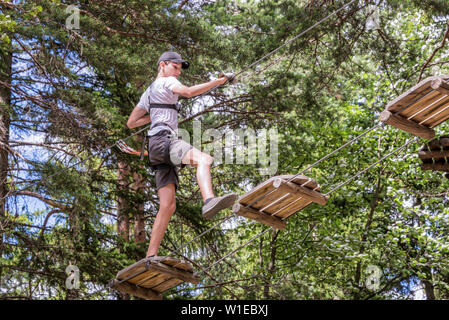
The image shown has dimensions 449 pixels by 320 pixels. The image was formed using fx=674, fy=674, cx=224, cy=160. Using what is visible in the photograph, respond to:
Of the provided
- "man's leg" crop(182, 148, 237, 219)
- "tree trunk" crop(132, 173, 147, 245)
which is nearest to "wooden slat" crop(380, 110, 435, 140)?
"man's leg" crop(182, 148, 237, 219)

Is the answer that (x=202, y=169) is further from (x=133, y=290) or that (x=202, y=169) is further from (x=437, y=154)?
(x=437, y=154)

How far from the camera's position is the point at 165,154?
19.6 feet

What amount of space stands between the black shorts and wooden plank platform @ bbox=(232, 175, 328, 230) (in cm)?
65

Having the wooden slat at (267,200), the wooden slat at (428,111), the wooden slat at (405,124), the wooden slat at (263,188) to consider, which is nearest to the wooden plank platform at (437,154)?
the wooden slat at (405,124)

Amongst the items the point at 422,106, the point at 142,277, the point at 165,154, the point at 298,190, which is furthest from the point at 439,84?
the point at 142,277

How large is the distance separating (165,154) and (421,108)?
2306 mm

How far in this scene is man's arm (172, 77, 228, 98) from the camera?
548 cm

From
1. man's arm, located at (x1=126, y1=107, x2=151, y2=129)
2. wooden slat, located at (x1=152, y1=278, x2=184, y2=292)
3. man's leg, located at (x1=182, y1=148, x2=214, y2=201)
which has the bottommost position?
wooden slat, located at (x1=152, y1=278, x2=184, y2=292)

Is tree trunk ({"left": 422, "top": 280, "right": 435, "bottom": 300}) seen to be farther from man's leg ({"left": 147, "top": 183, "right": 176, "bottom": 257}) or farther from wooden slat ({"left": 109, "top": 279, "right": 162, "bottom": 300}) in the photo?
man's leg ({"left": 147, "top": 183, "right": 176, "bottom": 257})

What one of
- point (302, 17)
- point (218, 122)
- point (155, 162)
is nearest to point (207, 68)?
point (218, 122)

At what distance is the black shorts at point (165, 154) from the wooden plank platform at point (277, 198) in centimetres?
65

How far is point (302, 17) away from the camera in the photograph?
395 inches
